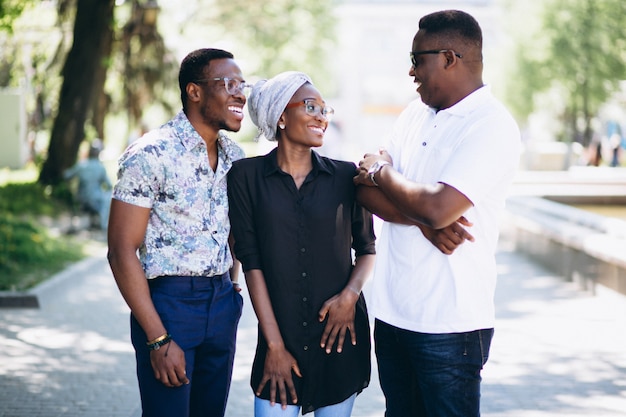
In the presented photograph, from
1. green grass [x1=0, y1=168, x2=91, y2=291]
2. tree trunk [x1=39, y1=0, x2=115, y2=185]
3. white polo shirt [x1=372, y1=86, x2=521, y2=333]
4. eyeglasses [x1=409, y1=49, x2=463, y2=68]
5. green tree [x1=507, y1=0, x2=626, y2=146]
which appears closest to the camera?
white polo shirt [x1=372, y1=86, x2=521, y2=333]

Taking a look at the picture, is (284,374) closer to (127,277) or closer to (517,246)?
(127,277)

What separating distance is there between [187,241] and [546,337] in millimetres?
5450

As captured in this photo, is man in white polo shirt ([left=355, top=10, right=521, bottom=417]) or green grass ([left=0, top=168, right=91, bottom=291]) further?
green grass ([left=0, top=168, right=91, bottom=291])

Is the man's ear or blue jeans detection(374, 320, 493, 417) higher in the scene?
the man's ear

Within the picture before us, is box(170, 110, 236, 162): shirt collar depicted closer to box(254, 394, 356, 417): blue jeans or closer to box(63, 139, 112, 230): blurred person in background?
box(254, 394, 356, 417): blue jeans

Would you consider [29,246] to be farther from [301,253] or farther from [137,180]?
[301,253]

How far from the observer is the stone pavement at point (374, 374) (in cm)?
598

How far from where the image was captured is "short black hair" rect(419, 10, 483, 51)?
3.26 metres

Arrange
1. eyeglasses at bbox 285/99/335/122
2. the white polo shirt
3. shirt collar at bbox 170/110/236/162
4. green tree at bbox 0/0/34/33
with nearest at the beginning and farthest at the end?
the white polo shirt
eyeglasses at bbox 285/99/335/122
shirt collar at bbox 170/110/236/162
green tree at bbox 0/0/34/33

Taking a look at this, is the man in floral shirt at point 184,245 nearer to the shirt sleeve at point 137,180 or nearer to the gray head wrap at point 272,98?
the shirt sleeve at point 137,180

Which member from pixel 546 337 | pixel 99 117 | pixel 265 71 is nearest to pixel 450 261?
pixel 546 337

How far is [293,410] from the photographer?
339 centimetres

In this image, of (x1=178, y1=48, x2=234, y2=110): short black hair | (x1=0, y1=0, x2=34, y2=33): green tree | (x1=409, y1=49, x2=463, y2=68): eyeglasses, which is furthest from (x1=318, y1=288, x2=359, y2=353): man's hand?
(x1=0, y1=0, x2=34, y2=33): green tree

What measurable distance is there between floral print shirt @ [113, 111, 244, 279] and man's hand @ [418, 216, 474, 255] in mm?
872
